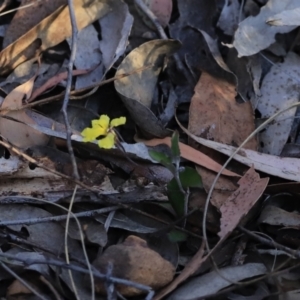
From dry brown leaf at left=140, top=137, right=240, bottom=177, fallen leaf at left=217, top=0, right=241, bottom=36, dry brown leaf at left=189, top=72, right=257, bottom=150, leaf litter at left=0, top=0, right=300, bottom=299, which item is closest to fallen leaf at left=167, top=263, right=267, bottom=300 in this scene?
leaf litter at left=0, top=0, right=300, bottom=299

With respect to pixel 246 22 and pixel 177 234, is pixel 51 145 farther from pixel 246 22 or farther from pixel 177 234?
pixel 246 22

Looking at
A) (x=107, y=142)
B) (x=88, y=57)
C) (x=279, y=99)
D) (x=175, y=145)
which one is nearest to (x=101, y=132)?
(x=107, y=142)

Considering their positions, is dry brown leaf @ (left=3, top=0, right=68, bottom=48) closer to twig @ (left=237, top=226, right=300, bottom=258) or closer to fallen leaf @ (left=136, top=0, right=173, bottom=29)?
fallen leaf @ (left=136, top=0, right=173, bottom=29)

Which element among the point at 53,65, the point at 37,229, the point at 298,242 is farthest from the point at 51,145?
the point at 298,242

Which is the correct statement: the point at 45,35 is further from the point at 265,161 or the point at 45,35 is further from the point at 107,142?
the point at 265,161

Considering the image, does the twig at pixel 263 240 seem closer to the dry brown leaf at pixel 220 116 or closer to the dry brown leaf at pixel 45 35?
the dry brown leaf at pixel 220 116

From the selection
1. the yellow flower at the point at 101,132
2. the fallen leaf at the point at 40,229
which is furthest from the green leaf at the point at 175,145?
the fallen leaf at the point at 40,229

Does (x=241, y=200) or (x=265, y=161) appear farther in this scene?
(x=265, y=161)
